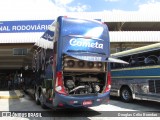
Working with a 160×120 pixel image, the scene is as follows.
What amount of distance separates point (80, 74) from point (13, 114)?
3218 millimetres

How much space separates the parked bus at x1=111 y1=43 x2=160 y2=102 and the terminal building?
6984 mm

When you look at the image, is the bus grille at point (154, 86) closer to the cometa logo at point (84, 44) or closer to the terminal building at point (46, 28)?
the cometa logo at point (84, 44)

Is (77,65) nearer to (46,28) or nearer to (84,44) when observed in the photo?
(84,44)

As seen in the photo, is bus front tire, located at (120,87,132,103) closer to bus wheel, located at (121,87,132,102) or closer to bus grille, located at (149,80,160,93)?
bus wheel, located at (121,87,132,102)

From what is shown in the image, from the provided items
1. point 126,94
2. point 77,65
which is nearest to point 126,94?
point 126,94

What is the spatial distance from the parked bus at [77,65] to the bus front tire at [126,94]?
167 inches

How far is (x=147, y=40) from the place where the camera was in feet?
84.9

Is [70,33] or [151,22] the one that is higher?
[151,22]

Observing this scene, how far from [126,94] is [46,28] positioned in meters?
13.2

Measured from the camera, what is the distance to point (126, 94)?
14828mm

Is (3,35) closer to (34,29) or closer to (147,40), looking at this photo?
(34,29)

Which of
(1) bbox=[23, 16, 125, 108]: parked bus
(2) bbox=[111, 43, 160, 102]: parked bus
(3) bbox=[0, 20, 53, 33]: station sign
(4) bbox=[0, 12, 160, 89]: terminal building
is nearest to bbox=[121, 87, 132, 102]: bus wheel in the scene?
(2) bbox=[111, 43, 160, 102]: parked bus

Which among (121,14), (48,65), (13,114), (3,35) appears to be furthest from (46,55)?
(121,14)

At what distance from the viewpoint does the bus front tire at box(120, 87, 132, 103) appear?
14.5m
